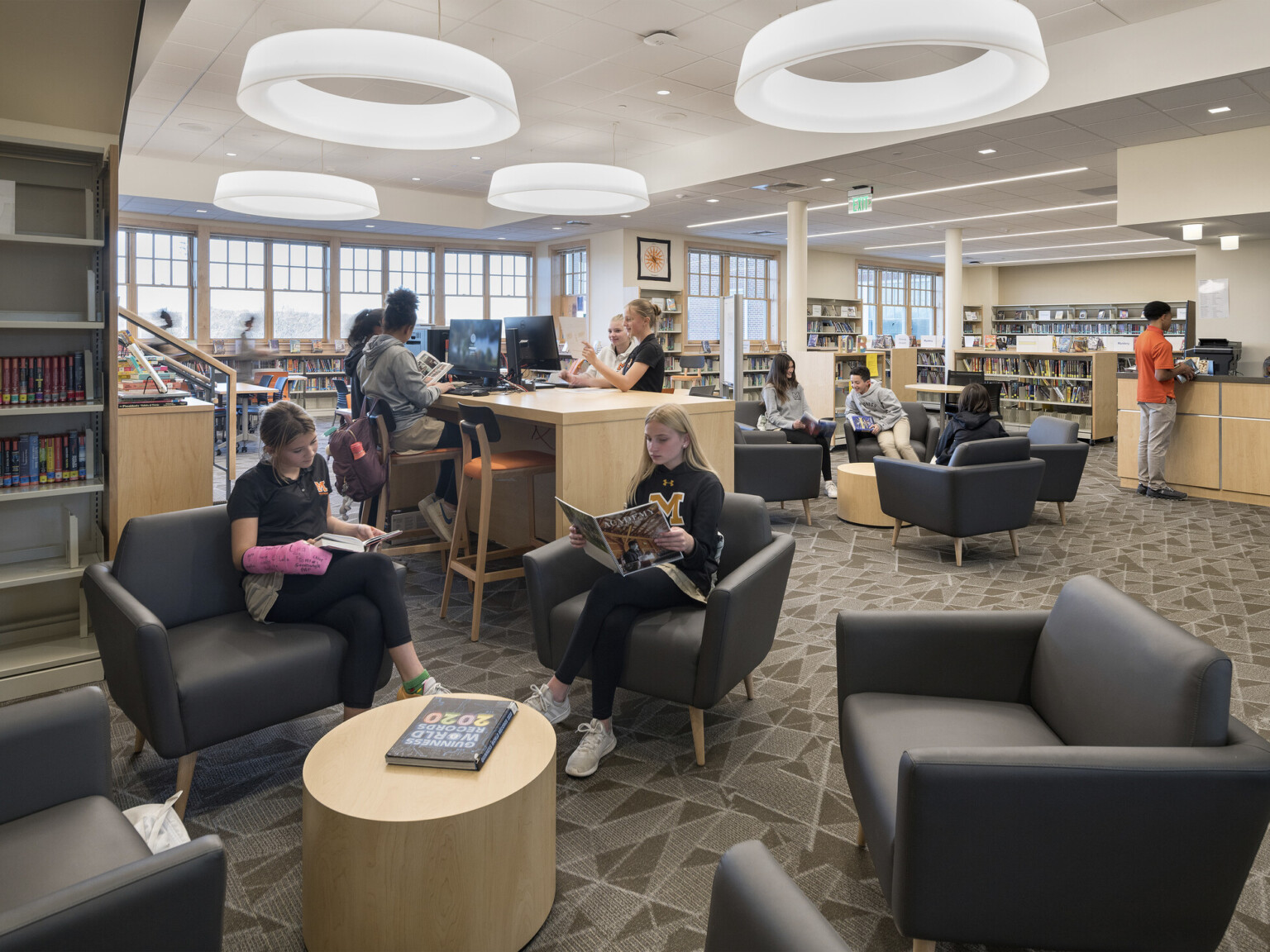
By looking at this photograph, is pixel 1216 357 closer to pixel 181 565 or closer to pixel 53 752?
pixel 181 565

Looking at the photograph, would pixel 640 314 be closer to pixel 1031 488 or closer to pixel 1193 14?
pixel 1031 488

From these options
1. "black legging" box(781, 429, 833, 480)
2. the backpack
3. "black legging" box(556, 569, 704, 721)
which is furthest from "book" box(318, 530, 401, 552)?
"black legging" box(781, 429, 833, 480)

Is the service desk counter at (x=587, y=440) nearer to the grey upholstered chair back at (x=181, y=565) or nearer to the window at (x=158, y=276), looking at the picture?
the grey upholstered chair back at (x=181, y=565)

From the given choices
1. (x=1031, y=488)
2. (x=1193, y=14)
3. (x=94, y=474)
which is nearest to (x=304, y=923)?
(x=94, y=474)

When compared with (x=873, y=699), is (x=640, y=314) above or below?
above

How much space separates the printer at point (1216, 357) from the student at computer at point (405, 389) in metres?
7.38

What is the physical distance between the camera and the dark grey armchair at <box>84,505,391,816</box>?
7.47ft

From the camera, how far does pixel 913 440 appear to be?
25.0 ft

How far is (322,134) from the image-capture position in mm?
4945

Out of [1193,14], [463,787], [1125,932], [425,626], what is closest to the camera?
[1125,932]

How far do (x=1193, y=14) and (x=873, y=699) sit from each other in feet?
20.2

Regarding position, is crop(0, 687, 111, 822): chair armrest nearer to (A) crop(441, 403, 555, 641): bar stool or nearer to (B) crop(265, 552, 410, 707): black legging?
(B) crop(265, 552, 410, 707): black legging

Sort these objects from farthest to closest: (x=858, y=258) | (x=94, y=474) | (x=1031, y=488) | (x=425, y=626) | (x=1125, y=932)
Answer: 1. (x=858, y=258)
2. (x=1031, y=488)
3. (x=425, y=626)
4. (x=94, y=474)
5. (x=1125, y=932)

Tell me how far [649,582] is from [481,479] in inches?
59.4
